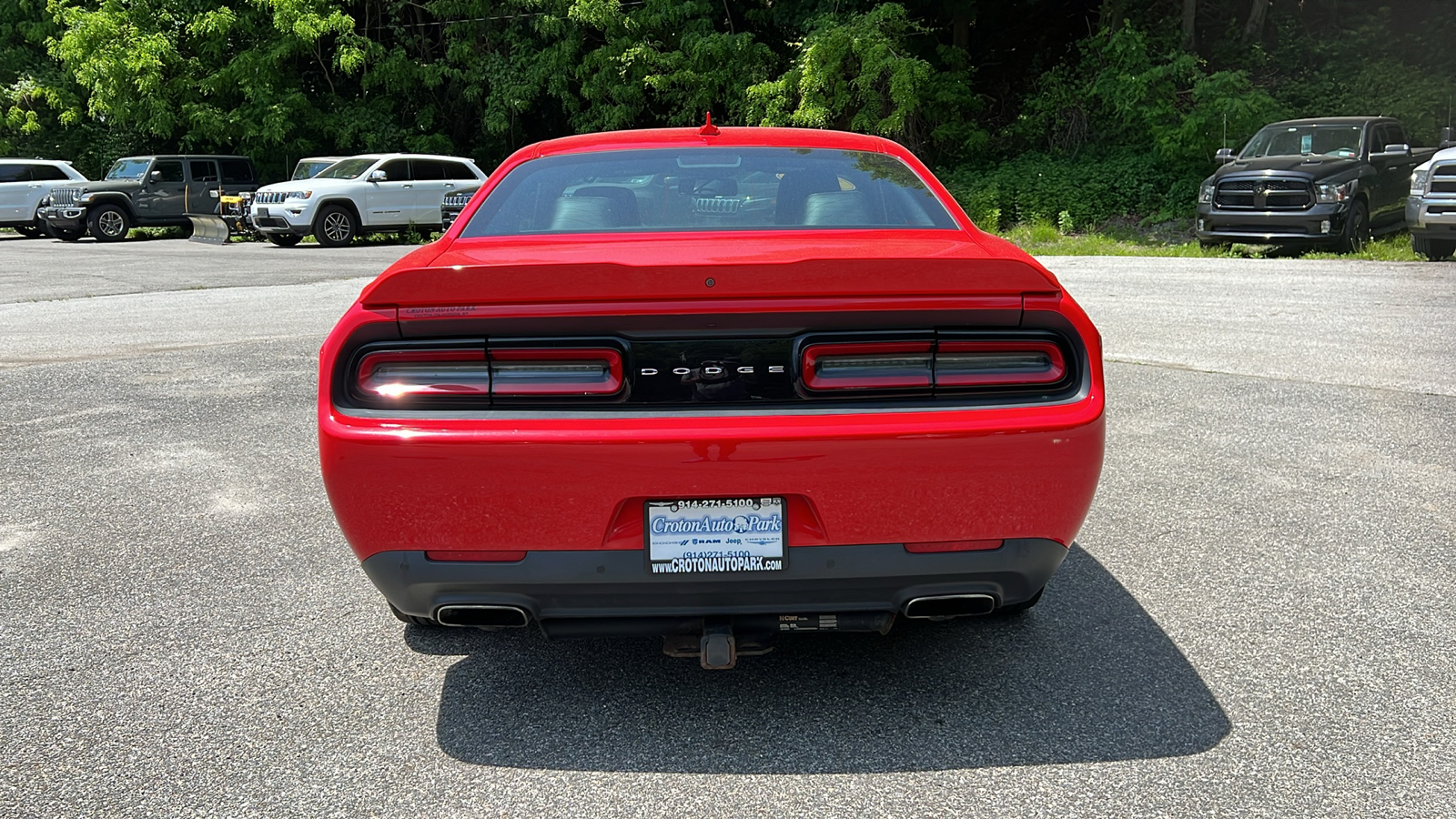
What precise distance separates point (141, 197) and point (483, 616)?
27.0m

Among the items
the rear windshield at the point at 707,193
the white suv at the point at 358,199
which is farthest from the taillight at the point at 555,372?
the white suv at the point at 358,199

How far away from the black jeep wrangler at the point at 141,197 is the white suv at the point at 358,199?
12.7ft

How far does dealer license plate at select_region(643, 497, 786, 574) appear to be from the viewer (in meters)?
2.84

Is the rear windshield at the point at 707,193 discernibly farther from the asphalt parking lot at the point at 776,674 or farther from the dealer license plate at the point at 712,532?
the asphalt parking lot at the point at 776,674

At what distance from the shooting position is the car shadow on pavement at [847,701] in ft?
9.73

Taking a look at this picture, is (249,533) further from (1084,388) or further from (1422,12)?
(1422,12)

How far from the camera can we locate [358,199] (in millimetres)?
23344

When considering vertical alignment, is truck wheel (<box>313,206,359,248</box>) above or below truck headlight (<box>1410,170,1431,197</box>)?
below

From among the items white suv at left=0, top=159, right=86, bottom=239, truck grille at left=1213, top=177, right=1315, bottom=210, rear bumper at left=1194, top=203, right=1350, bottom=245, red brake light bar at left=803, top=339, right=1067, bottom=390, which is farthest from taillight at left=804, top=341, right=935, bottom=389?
white suv at left=0, top=159, right=86, bottom=239

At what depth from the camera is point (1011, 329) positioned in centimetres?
292

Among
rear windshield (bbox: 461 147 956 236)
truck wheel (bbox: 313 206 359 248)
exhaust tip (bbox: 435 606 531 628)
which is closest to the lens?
exhaust tip (bbox: 435 606 531 628)

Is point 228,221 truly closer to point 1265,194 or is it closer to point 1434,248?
point 1265,194

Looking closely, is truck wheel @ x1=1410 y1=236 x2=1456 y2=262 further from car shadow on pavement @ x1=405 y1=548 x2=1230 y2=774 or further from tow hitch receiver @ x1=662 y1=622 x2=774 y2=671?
tow hitch receiver @ x1=662 y1=622 x2=774 y2=671

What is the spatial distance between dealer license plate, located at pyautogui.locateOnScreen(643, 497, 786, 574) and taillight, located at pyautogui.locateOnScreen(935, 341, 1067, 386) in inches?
19.8
